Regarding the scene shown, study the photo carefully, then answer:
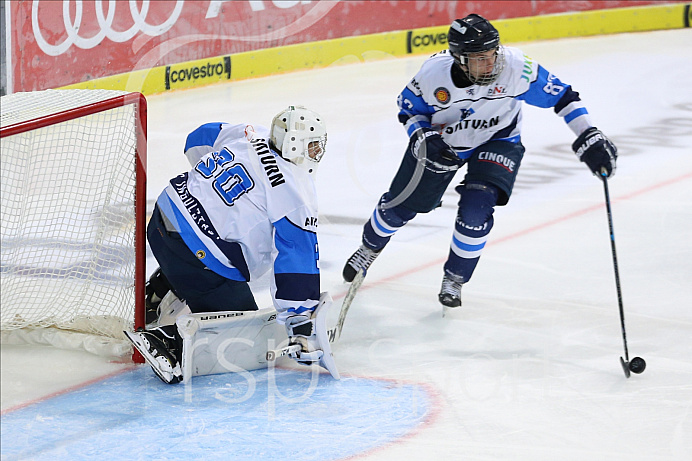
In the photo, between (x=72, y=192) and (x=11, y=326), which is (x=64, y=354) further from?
(x=72, y=192)

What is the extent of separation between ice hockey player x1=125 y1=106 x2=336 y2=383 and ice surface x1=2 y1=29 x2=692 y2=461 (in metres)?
0.16

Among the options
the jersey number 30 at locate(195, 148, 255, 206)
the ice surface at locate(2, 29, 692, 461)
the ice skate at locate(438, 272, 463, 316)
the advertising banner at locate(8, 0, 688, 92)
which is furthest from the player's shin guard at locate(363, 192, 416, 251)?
the advertising banner at locate(8, 0, 688, 92)

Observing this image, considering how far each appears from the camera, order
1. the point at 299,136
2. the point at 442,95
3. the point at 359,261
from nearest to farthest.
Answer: the point at 299,136
the point at 442,95
the point at 359,261

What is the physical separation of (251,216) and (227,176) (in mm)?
138

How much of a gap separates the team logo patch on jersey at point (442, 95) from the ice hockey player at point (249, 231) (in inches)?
26.9

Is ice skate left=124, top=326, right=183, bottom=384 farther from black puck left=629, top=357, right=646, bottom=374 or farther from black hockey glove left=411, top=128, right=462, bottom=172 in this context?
black puck left=629, top=357, right=646, bottom=374

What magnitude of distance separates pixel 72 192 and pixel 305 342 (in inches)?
40.1

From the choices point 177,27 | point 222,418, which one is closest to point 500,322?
point 222,418

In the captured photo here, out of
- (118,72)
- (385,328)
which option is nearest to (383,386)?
(385,328)

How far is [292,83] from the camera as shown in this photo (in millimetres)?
7172

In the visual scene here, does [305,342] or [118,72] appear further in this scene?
[118,72]

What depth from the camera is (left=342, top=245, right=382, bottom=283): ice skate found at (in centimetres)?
372

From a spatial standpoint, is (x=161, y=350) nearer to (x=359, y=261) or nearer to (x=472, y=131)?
(x=359, y=261)

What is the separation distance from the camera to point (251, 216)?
2764 mm
